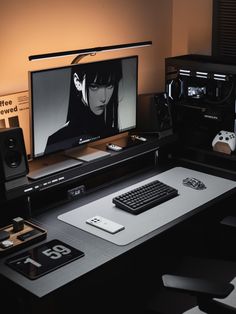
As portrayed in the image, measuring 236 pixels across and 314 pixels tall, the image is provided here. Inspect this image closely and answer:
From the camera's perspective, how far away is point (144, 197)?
246 cm

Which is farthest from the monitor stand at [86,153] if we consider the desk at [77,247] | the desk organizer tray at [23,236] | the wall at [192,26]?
the wall at [192,26]

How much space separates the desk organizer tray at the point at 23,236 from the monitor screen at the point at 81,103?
376 millimetres

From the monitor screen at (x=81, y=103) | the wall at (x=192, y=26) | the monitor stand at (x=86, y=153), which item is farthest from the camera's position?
the wall at (x=192, y=26)

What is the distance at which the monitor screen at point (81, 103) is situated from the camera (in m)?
2.35

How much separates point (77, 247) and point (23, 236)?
236 mm

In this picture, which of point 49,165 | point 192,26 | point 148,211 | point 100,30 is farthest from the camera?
point 192,26

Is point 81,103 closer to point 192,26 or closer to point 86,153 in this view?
point 86,153

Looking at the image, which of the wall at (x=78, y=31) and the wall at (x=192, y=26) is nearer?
the wall at (x=78, y=31)

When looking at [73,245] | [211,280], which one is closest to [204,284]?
[211,280]

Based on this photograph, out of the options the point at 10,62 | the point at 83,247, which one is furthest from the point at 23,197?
the point at 10,62

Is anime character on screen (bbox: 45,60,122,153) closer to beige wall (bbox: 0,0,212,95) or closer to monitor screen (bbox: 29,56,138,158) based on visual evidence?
monitor screen (bbox: 29,56,138,158)

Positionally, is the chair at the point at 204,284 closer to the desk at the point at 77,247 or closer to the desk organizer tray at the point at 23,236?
the desk at the point at 77,247

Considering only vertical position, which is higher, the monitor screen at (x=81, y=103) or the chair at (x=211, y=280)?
the monitor screen at (x=81, y=103)

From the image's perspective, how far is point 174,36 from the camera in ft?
11.1
